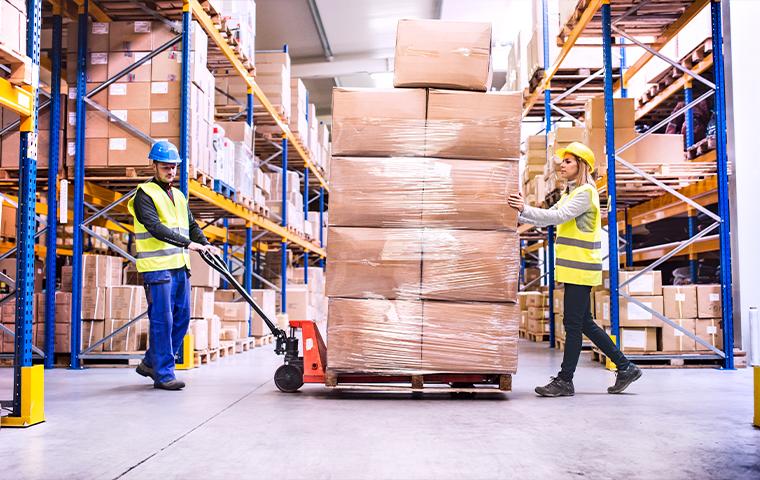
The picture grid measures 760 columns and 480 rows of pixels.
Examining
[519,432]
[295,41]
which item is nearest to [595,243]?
[519,432]

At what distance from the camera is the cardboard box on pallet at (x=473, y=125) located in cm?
531

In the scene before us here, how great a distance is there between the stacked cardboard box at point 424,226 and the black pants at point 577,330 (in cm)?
47

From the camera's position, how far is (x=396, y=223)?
525 cm

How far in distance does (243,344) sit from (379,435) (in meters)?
6.59

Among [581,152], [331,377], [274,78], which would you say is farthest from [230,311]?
[581,152]

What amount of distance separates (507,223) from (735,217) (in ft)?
11.6

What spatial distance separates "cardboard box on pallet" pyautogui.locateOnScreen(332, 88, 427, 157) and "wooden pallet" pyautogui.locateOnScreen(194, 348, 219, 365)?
3.19 meters

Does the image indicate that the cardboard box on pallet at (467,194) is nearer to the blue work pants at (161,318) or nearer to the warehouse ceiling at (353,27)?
the blue work pants at (161,318)

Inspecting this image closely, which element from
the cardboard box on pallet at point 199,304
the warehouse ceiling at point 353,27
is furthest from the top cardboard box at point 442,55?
the warehouse ceiling at point 353,27

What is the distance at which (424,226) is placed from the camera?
17.2 ft

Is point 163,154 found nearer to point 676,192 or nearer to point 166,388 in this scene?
point 166,388

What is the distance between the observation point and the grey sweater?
17.2 feet

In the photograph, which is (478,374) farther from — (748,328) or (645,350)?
(748,328)

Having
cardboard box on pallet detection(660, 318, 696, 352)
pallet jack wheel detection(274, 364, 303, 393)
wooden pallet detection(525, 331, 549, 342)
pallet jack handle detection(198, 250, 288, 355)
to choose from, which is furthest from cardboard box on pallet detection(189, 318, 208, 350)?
wooden pallet detection(525, 331, 549, 342)
